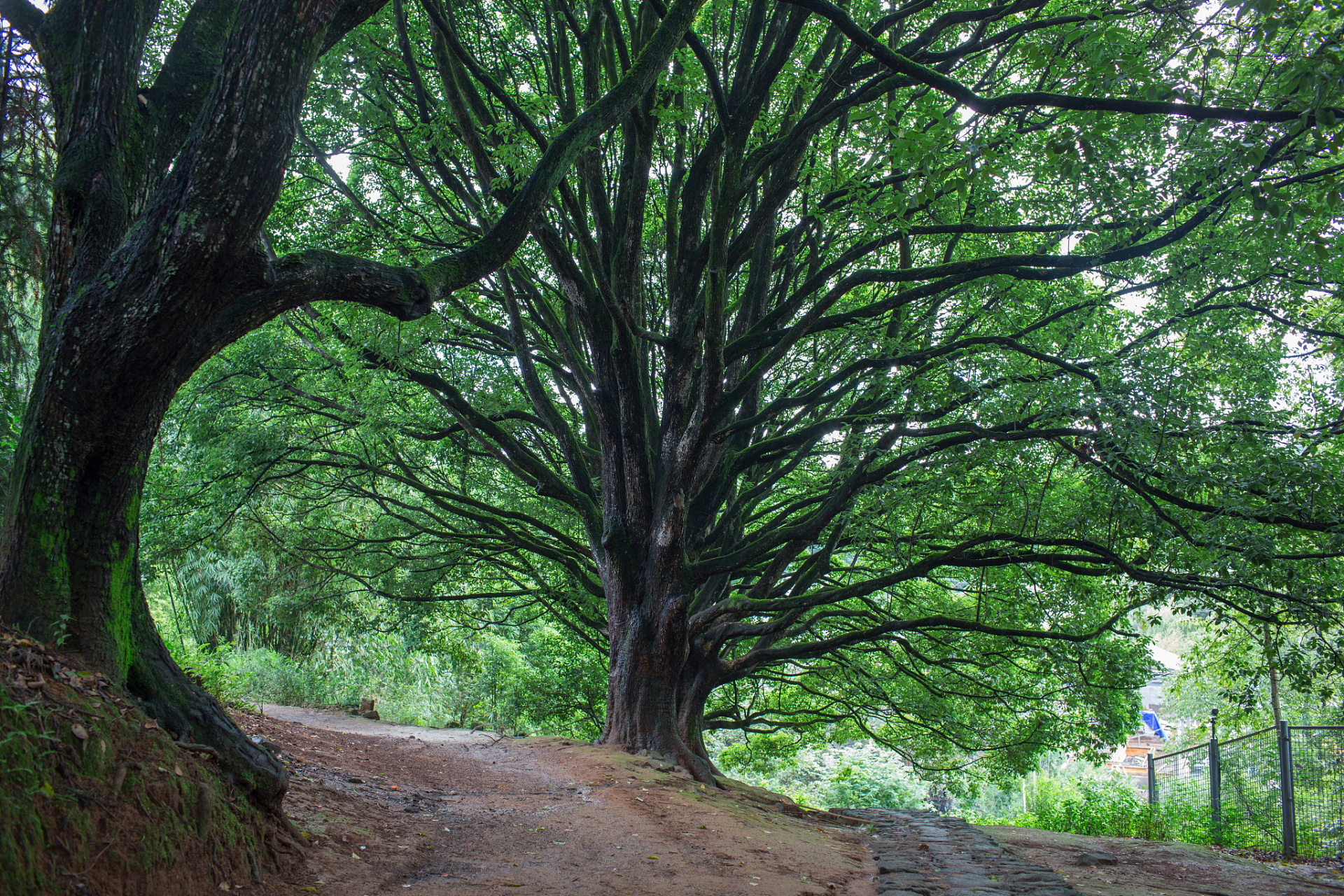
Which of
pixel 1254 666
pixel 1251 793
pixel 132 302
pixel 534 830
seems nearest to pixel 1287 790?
pixel 1251 793

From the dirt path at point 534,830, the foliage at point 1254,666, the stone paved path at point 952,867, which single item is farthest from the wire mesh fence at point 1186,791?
the dirt path at point 534,830

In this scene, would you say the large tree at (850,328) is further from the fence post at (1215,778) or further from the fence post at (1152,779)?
the fence post at (1152,779)

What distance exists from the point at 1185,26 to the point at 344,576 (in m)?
12.4

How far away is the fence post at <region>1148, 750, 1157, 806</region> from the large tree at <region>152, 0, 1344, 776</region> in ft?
11.3

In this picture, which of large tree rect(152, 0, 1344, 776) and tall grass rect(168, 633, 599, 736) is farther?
tall grass rect(168, 633, 599, 736)

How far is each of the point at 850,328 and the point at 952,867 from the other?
194 inches

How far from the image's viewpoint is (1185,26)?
4.97m

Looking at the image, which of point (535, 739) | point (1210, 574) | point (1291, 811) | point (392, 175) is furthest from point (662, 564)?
point (1291, 811)

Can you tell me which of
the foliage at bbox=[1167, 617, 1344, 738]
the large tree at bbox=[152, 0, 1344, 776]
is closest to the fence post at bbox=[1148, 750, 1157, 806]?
the foliage at bbox=[1167, 617, 1344, 738]

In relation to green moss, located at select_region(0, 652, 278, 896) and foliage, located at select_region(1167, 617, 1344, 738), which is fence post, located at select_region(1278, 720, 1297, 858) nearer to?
foliage, located at select_region(1167, 617, 1344, 738)

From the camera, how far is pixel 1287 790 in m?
8.55

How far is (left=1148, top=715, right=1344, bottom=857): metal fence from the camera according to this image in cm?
834

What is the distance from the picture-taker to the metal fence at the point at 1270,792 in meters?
8.34

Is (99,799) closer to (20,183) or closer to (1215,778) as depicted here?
(20,183)
